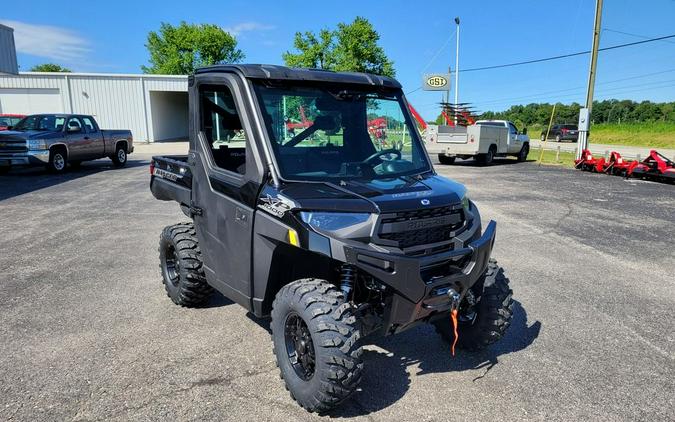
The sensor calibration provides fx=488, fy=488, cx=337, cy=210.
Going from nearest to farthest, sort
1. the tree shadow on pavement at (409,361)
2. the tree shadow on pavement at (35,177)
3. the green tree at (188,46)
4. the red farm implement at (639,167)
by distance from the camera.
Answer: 1. the tree shadow on pavement at (409,361)
2. the tree shadow on pavement at (35,177)
3. the red farm implement at (639,167)
4. the green tree at (188,46)

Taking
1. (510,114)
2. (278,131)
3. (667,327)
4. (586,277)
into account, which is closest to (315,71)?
(278,131)

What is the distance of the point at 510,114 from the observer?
102500mm

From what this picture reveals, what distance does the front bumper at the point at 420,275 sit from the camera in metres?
2.88

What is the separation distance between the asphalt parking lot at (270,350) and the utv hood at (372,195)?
4.43 feet

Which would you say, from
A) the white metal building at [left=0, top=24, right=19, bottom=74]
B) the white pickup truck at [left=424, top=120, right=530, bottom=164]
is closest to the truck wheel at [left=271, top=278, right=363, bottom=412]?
the white pickup truck at [left=424, top=120, right=530, bottom=164]

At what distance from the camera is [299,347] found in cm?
325

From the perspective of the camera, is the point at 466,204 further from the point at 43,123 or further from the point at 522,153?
the point at 522,153

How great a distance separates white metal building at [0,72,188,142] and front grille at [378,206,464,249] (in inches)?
1319

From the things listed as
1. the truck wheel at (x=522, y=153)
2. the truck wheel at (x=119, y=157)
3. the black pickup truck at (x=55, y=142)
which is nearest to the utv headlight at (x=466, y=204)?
the black pickup truck at (x=55, y=142)

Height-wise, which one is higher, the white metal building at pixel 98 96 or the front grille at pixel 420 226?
the white metal building at pixel 98 96

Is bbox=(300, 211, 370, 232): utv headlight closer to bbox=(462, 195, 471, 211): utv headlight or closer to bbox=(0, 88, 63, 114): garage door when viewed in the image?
bbox=(462, 195, 471, 211): utv headlight

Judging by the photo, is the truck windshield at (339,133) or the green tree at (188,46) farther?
the green tree at (188,46)

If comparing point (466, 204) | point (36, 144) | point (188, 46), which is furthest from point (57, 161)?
point (188, 46)

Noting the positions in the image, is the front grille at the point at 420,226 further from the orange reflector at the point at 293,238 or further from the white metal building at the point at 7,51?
the white metal building at the point at 7,51
